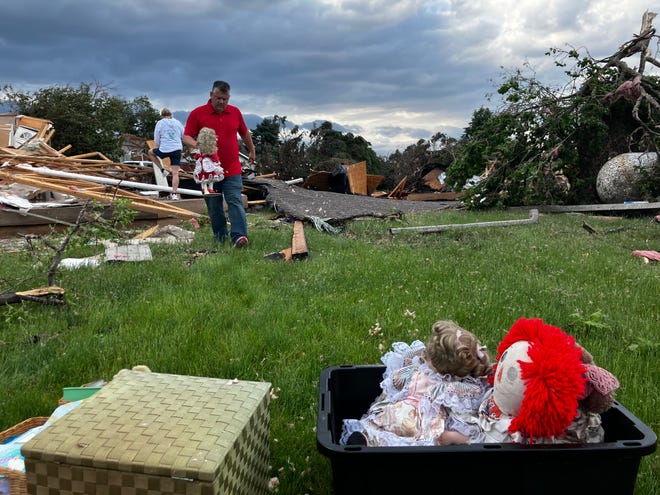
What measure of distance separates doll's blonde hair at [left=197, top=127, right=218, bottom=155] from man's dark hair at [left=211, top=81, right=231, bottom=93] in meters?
0.55

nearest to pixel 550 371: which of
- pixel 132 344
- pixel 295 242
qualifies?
pixel 132 344

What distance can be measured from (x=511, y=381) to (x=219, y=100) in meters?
6.04

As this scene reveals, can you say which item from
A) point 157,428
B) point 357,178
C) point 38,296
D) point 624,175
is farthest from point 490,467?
point 357,178

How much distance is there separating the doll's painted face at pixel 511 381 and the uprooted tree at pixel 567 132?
10694 mm

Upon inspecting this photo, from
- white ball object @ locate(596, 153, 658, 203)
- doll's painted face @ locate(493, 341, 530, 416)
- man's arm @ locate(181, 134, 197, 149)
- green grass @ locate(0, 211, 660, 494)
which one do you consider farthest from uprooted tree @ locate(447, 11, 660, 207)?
doll's painted face @ locate(493, 341, 530, 416)

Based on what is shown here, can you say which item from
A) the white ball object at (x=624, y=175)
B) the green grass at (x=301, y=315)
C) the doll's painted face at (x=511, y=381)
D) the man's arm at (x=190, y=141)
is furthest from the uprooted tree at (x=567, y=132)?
the doll's painted face at (x=511, y=381)

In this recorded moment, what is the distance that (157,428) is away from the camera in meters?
1.89

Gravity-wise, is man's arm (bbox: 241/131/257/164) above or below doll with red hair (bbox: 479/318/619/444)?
above

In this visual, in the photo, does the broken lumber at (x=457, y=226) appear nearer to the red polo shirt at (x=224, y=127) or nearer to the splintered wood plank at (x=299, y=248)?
the splintered wood plank at (x=299, y=248)

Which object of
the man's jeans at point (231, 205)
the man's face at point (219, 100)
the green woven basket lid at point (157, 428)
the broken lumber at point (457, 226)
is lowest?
the green woven basket lid at point (157, 428)

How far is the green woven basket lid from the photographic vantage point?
67.7 inches

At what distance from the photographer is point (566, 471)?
1898mm

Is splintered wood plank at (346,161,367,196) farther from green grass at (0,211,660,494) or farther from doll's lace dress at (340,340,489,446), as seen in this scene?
doll's lace dress at (340,340,489,446)

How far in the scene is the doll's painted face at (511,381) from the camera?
6.98ft
